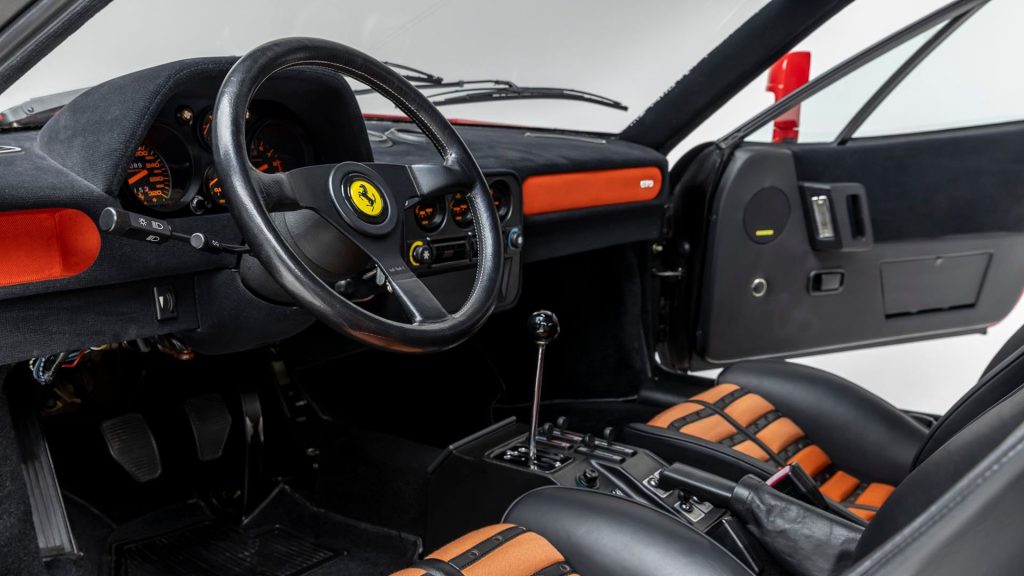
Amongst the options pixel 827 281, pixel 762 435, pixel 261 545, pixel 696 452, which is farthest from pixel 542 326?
pixel 827 281

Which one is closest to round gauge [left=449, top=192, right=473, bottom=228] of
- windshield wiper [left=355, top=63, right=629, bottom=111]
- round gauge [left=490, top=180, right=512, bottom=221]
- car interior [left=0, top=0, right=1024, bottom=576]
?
car interior [left=0, top=0, right=1024, bottom=576]

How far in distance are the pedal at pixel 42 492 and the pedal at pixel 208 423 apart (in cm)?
47

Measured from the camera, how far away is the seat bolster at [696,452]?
57.1 inches

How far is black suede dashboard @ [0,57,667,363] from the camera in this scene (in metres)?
1.11

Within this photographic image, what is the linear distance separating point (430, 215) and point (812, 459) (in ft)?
2.80

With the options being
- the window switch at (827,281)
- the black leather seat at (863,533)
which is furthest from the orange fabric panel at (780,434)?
the window switch at (827,281)

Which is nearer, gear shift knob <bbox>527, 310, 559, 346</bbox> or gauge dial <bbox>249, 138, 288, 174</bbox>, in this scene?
gauge dial <bbox>249, 138, 288, 174</bbox>

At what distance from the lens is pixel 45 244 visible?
43.4 inches

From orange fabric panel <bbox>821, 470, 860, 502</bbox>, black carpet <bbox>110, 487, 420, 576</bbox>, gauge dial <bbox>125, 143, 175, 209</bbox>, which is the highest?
gauge dial <bbox>125, 143, 175, 209</bbox>

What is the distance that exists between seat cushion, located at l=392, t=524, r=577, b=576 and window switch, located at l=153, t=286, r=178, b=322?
0.56 m

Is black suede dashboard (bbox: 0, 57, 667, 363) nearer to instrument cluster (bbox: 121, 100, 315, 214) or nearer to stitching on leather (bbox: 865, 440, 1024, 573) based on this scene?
instrument cluster (bbox: 121, 100, 315, 214)

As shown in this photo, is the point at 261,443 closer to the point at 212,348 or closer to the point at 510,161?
the point at 212,348

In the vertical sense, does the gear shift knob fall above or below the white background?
below

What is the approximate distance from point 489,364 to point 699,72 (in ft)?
3.44
